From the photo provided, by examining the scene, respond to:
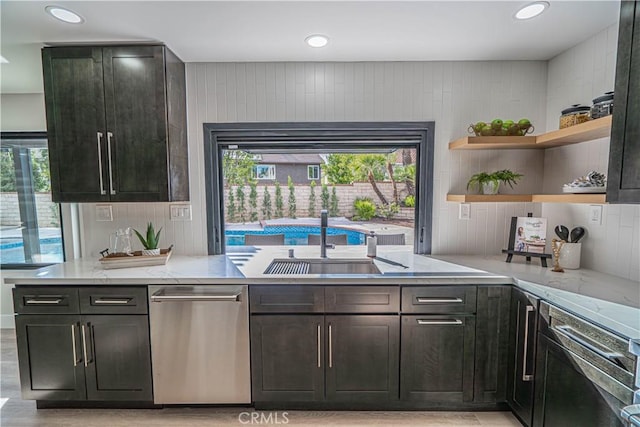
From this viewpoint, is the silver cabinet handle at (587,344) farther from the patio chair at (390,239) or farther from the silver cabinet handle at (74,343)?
the silver cabinet handle at (74,343)

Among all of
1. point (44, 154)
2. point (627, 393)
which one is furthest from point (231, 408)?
point (44, 154)

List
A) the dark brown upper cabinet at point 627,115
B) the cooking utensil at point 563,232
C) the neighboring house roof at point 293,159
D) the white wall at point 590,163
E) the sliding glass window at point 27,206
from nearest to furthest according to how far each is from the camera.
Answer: the dark brown upper cabinet at point 627,115
the white wall at point 590,163
the cooking utensil at point 563,232
the neighboring house roof at point 293,159
the sliding glass window at point 27,206

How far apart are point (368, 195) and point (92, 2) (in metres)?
2.13

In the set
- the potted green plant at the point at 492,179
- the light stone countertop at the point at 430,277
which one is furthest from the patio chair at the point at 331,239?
the potted green plant at the point at 492,179

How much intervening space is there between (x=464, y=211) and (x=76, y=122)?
114 inches

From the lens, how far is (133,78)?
208 cm

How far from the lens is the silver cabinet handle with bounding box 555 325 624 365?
1.23 metres

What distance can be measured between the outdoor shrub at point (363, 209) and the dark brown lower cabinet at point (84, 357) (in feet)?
5.61

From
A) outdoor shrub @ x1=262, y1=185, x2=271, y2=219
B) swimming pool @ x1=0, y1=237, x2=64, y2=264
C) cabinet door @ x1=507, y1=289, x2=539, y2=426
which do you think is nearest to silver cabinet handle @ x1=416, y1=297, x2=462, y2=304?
cabinet door @ x1=507, y1=289, x2=539, y2=426

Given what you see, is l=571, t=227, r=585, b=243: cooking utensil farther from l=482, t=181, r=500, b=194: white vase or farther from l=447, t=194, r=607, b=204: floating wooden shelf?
l=482, t=181, r=500, b=194: white vase

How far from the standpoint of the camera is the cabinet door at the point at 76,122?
206cm

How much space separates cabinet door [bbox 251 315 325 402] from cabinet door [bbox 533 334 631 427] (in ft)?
3.91

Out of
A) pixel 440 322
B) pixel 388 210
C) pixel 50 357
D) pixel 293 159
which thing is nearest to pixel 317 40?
pixel 293 159

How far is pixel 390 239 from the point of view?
2.71 metres
